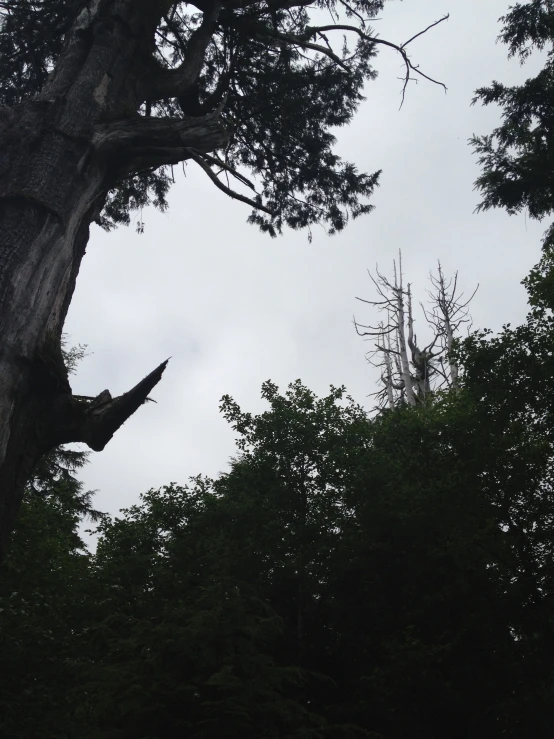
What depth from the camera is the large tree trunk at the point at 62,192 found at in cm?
453

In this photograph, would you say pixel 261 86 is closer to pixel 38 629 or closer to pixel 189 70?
pixel 189 70

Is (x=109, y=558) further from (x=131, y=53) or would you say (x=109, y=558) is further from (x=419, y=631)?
(x=131, y=53)

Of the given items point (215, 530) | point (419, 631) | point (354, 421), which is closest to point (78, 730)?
point (215, 530)

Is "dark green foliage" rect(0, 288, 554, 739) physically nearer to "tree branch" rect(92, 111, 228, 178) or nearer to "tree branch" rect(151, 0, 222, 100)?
"tree branch" rect(92, 111, 228, 178)

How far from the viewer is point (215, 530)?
10445 millimetres

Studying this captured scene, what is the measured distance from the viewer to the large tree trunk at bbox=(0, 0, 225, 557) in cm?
453

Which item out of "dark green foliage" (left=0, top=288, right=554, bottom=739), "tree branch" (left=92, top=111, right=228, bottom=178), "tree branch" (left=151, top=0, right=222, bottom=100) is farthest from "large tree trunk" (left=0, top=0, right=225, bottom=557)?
"dark green foliage" (left=0, top=288, right=554, bottom=739)

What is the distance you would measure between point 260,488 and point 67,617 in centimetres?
364

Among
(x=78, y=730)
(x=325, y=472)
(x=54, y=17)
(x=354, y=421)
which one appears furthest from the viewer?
(x=354, y=421)

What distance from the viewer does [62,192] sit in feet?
17.9

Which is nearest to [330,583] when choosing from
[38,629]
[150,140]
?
[38,629]

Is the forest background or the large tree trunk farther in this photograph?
the forest background

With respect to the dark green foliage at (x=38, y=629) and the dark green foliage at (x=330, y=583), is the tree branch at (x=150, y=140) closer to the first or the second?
the dark green foliage at (x=330, y=583)

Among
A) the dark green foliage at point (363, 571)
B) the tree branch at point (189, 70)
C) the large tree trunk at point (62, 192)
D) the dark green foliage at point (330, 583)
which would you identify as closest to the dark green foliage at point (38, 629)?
the dark green foliage at point (330, 583)
